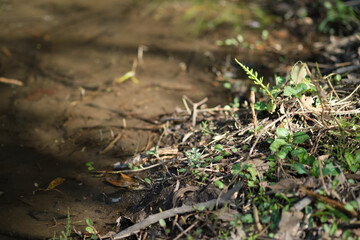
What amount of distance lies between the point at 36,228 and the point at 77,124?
3.50 ft

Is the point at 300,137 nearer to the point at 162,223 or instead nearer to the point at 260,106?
the point at 260,106

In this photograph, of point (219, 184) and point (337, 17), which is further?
point (337, 17)

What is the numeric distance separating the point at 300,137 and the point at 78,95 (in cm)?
219

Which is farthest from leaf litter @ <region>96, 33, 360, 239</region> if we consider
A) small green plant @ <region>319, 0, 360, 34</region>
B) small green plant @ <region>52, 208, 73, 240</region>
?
small green plant @ <region>319, 0, 360, 34</region>

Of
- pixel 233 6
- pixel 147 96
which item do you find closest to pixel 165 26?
pixel 233 6

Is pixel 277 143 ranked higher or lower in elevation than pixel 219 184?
higher

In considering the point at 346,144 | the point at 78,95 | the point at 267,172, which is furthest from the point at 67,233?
the point at 346,144

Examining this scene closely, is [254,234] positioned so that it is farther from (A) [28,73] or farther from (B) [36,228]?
(A) [28,73]

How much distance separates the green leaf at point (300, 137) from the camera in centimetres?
194

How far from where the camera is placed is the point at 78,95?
3.20 metres

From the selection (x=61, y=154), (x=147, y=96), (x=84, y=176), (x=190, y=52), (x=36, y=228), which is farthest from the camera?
(x=190, y=52)

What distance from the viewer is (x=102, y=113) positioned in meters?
2.98

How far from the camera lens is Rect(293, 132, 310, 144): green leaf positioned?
1.94 m

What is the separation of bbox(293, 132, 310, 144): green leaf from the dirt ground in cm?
112
